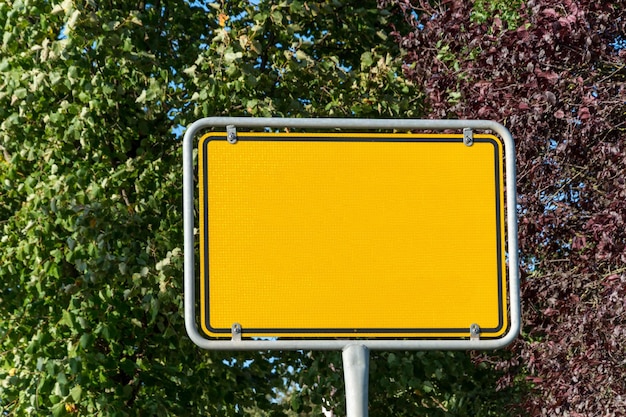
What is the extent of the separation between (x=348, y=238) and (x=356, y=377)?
299 millimetres

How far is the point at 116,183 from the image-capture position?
29.7 feet

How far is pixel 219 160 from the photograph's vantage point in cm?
222

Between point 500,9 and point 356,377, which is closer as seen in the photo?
point 356,377

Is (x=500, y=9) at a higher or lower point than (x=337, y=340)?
higher

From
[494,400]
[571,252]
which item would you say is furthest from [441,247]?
[494,400]

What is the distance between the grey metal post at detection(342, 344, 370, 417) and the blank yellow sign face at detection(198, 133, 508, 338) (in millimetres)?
42

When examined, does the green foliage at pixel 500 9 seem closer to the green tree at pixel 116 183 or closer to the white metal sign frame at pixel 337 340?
the green tree at pixel 116 183

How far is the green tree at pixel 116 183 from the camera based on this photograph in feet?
27.5

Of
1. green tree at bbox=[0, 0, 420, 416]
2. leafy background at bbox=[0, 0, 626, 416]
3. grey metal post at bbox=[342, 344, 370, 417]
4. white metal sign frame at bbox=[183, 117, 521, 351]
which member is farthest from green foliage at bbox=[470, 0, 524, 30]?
grey metal post at bbox=[342, 344, 370, 417]

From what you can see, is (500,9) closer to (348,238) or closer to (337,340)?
(348,238)

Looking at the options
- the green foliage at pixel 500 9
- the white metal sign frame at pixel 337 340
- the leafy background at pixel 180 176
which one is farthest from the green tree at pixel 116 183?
the white metal sign frame at pixel 337 340

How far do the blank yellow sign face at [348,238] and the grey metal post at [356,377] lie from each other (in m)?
0.04

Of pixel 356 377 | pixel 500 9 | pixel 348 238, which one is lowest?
pixel 356 377

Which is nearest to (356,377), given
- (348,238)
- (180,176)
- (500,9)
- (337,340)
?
(337,340)
